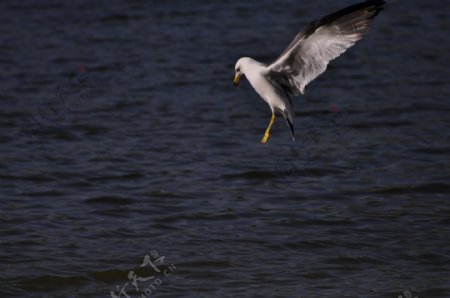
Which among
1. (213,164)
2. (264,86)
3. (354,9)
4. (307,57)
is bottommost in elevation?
(213,164)

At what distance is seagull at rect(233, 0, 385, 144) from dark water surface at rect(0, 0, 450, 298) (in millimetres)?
1231

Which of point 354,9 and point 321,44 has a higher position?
point 354,9

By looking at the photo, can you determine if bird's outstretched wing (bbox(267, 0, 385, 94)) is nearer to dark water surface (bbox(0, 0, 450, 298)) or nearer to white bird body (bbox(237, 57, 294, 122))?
white bird body (bbox(237, 57, 294, 122))

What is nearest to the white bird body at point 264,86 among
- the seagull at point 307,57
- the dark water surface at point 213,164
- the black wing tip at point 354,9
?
the seagull at point 307,57

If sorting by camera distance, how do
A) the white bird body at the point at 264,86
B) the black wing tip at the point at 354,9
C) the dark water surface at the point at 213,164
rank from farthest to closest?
1. the dark water surface at the point at 213,164
2. the white bird body at the point at 264,86
3. the black wing tip at the point at 354,9

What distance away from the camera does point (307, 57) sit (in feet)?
23.8

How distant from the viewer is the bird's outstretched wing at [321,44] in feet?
23.5

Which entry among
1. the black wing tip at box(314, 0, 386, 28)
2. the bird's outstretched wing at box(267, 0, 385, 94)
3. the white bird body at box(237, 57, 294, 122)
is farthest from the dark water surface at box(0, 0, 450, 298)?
the black wing tip at box(314, 0, 386, 28)

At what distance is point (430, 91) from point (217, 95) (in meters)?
2.68

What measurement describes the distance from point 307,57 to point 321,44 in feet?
0.45

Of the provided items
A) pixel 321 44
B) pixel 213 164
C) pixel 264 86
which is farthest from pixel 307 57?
pixel 213 164

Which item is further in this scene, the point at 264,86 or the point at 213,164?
the point at 213,164

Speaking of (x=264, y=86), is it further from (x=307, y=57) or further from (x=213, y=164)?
(x=213, y=164)

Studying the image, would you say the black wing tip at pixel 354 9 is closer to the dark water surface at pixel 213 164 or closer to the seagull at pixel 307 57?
the seagull at pixel 307 57
